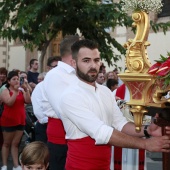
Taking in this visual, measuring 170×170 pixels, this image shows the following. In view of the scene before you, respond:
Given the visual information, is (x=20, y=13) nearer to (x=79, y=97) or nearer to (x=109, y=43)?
(x=109, y=43)

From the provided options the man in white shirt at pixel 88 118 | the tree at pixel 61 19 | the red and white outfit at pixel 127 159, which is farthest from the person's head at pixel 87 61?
the tree at pixel 61 19

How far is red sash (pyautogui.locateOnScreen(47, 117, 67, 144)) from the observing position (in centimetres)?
522

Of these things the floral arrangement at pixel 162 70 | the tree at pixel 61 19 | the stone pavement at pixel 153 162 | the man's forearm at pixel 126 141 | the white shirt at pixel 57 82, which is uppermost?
the tree at pixel 61 19

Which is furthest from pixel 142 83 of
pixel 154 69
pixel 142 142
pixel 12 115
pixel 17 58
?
pixel 17 58

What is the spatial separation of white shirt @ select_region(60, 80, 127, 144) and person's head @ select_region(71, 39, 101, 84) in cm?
9

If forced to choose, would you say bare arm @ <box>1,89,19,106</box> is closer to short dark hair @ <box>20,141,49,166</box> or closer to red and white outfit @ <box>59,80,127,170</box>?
short dark hair @ <box>20,141,49,166</box>

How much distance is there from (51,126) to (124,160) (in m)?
1.03

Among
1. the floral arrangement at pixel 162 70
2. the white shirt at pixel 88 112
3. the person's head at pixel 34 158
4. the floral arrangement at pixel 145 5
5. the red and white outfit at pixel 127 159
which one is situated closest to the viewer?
the floral arrangement at pixel 162 70

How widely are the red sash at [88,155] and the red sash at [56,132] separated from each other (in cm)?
148

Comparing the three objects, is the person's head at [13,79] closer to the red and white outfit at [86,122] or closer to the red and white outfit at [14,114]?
the red and white outfit at [14,114]

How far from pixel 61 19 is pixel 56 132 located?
5580 millimetres

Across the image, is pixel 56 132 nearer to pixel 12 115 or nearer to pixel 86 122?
pixel 86 122

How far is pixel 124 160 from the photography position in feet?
19.2

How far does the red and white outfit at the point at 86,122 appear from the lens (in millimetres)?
3502
